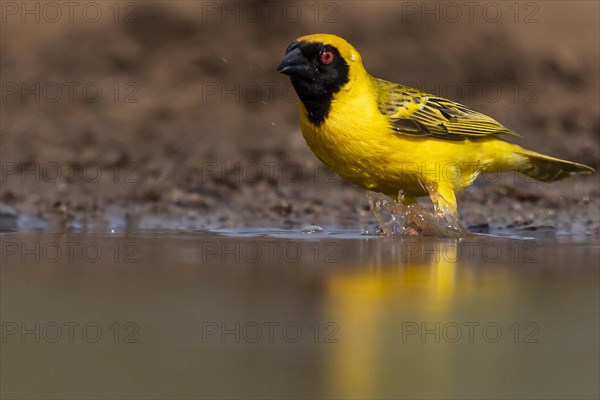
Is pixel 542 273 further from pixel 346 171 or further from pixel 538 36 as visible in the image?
pixel 538 36

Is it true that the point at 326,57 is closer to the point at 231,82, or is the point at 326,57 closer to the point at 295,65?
the point at 295,65

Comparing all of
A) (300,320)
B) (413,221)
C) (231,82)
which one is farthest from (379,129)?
(231,82)

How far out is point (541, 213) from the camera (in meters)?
9.20

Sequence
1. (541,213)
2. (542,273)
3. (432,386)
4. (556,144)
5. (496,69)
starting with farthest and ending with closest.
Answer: (496,69)
(556,144)
(541,213)
(542,273)
(432,386)

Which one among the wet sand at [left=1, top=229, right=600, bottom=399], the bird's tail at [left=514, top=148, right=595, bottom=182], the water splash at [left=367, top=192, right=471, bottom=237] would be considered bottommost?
the wet sand at [left=1, top=229, right=600, bottom=399]

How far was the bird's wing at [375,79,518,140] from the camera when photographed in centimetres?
754

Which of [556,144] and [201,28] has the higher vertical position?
[201,28]

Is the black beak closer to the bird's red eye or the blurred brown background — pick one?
the bird's red eye

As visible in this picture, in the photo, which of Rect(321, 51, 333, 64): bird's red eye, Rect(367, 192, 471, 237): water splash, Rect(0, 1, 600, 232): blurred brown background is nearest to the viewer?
Rect(321, 51, 333, 64): bird's red eye

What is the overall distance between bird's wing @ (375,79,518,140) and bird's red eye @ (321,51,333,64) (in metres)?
0.39

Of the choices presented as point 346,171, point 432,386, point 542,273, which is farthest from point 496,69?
point 432,386

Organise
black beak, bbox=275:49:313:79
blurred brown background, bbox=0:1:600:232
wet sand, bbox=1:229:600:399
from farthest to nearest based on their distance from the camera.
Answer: blurred brown background, bbox=0:1:600:232, black beak, bbox=275:49:313:79, wet sand, bbox=1:229:600:399

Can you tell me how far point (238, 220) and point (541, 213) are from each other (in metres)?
2.25

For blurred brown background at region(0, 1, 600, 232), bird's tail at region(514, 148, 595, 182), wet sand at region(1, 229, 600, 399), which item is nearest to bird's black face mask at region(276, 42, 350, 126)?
wet sand at region(1, 229, 600, 399)
